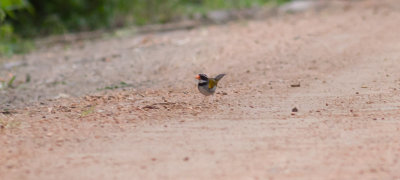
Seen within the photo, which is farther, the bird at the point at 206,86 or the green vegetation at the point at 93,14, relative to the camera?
the green vegetation at the point at 93,14

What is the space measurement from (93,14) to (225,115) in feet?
41.7

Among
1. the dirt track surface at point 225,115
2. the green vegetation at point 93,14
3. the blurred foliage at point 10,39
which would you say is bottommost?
the dirt track surface at point 225,115

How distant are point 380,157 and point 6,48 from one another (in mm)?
10451

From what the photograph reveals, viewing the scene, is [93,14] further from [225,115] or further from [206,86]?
[225,115]

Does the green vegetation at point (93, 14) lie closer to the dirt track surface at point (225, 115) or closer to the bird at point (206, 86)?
the dirt track surface at point (225, 115)

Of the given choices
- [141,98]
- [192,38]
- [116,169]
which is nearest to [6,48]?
[192,38]

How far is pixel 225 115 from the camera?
581 centimetres

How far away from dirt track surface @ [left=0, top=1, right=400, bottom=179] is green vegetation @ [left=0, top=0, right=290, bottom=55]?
5.76 meters

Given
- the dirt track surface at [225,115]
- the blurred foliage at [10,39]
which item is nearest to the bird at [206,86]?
the dirt track surface at [225,115]

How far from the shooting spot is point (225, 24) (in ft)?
47.2

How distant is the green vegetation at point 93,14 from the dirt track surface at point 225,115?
5.76 m

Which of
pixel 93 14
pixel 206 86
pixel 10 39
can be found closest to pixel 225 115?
pixel 206 86

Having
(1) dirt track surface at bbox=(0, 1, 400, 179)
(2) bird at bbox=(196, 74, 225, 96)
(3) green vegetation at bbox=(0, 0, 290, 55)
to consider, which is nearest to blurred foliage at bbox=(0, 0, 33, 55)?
(3) green vegetation at bbox=(0, 0, 290, 55)

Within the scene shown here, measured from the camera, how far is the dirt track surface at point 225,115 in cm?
441
